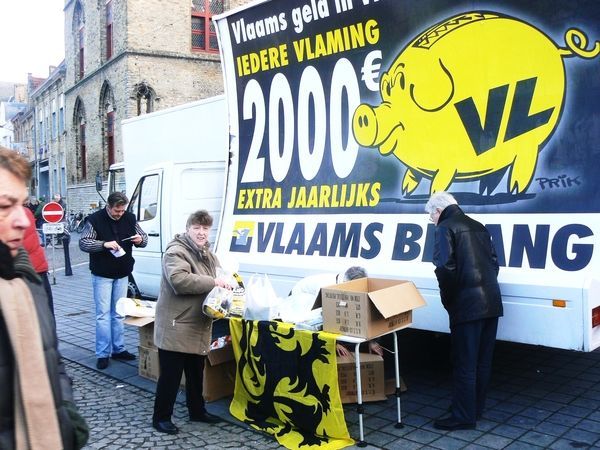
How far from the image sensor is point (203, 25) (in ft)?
84.5

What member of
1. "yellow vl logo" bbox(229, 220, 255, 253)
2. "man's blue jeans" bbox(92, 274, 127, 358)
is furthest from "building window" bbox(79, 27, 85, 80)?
"yellow vl logo" bbox(229, 220, 255, 253)

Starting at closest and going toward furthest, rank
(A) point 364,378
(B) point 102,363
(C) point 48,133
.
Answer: (A) point 364,378 → (B) point 102,363 → (C) point 48,133

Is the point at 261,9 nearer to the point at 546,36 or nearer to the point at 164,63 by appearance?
the point at 546,36

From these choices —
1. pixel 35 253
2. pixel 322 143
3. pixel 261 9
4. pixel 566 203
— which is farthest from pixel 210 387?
pixel 261 9

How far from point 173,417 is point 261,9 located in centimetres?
410

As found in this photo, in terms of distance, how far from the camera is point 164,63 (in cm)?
2475

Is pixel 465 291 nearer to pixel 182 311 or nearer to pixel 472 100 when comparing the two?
pixel 472 100

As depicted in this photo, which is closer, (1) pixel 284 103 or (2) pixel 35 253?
(2) pixel 35 253

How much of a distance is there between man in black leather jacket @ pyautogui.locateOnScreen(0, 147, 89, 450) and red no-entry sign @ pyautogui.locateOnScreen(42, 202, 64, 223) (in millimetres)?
12437

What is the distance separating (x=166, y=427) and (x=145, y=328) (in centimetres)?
149

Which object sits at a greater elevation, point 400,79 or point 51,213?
point 400,79

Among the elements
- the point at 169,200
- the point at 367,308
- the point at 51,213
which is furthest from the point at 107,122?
the point at 367,308

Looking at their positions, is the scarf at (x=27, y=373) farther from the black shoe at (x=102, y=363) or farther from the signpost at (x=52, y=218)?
the signpost at (x=52, y=218)

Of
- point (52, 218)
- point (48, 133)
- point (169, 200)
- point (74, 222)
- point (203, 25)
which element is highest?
point (203, 25)
